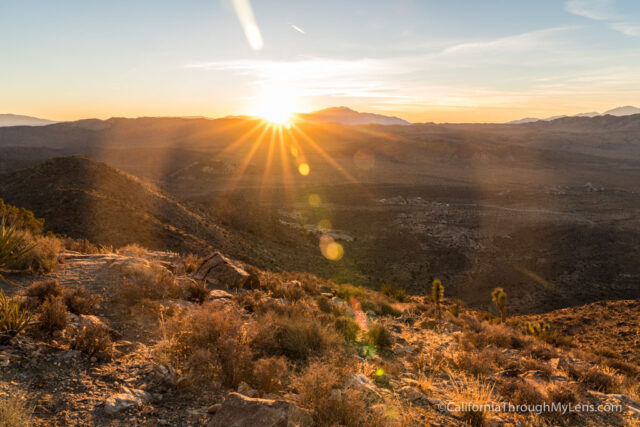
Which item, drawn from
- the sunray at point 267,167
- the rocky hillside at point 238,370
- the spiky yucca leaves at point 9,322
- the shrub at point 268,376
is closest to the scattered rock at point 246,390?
the rocky hillside at point 238,370

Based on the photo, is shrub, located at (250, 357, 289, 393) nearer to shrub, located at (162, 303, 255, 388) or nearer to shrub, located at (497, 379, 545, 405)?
shrub, located at (162, 303, 255, 388)

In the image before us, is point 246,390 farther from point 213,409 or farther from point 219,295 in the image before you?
point 219,295

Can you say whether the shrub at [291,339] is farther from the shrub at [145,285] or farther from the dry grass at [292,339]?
the shrub at [145,285]

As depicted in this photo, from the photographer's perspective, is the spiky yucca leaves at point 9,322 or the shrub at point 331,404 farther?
the spiky yucca leaves at point 9,322

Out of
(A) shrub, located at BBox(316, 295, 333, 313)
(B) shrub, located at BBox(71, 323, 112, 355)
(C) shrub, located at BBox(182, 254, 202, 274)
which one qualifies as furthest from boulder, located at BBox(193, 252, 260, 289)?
(B) shrub, located at BBox(71, 323, 112, 355)

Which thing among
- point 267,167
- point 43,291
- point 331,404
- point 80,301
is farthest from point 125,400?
point 267,167

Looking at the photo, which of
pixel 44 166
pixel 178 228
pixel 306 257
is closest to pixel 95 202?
pixel 178 228
